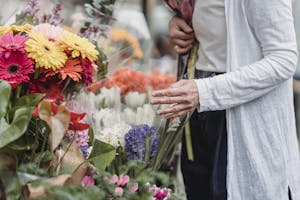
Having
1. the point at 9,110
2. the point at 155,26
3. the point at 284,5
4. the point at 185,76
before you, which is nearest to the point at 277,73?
the point at 284,5

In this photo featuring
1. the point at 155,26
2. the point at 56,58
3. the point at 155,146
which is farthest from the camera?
the point at 155,26

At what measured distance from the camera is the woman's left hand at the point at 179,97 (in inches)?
55.7

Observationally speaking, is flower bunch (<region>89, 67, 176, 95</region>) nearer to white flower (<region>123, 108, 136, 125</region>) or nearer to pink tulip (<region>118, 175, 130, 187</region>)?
white flower (<region>123, 108, 136, 125</region>)

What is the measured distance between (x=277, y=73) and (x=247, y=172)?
0.94 ft

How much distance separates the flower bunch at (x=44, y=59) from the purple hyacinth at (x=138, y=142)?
0.96 feet

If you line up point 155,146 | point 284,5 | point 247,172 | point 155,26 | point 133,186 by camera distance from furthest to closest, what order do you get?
point 155,26 → point 155,146 → point 247,172 → point 284,5 → point 133,186

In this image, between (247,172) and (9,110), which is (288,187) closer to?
(247,172)

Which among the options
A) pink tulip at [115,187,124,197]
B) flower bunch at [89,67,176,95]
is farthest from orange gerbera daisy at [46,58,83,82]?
flower bunch at [89,67,176,95]

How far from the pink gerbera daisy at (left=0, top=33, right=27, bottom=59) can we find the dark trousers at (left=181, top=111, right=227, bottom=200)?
64 centimetres

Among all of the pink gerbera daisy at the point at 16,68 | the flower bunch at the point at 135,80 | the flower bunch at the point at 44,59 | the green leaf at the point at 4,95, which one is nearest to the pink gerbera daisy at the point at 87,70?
the flower bunch at the point at 44,59

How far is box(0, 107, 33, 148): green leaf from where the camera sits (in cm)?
109

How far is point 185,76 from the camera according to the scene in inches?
70.5

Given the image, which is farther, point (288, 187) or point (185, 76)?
point (185, 76)

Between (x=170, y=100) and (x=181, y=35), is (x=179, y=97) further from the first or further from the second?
(x=181, y=35)
